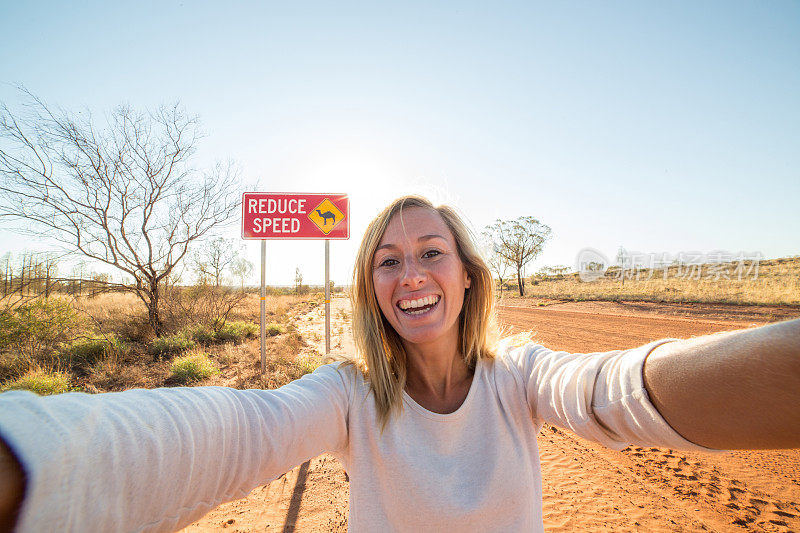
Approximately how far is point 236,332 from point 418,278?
39.4ft

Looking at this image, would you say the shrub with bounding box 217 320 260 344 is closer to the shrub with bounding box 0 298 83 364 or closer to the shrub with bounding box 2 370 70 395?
the shrub with bounding box 0 298 83 364

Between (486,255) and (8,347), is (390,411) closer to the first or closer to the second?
(486,255)

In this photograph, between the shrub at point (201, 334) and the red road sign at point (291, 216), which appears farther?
the shrub at point (201, 334)

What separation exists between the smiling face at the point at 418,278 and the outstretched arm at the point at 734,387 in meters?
0.95

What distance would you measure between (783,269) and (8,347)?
52915 mm

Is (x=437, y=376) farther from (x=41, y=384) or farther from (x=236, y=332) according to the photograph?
(x=236, y=332)

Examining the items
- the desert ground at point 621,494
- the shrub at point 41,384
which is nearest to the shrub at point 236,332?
the shrub at point 41,384

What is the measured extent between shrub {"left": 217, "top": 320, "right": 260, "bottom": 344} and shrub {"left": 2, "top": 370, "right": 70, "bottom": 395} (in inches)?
205

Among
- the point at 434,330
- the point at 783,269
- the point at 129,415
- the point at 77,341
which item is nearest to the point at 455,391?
the point at 434,330

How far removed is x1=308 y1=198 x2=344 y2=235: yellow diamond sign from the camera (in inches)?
242

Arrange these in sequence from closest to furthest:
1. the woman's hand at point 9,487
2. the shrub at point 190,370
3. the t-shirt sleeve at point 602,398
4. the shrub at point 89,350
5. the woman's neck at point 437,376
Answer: the woman's hand at point 9,487 < the t-shirt sleeve at point 602,398 < the woman's neck at point 437,376 < the shrub at point 190,370 < the shrub at point 89,350

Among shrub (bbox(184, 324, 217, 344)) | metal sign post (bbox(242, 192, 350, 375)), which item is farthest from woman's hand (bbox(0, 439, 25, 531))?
shrub (bbox(184, 324, 217, 344))

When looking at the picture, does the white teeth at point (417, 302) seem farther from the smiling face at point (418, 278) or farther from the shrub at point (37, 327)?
the shrub at point (37, 327)

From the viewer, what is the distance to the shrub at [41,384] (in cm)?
571
